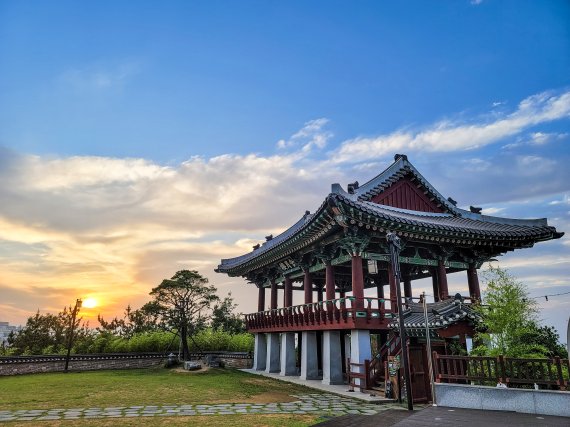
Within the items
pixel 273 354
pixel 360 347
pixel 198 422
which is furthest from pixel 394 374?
pixel 273 354

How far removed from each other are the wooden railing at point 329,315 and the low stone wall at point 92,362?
28.3 ft

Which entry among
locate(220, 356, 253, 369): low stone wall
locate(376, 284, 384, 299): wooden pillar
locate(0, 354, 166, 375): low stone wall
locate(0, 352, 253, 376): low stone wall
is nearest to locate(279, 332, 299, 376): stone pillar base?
locate(376, 284, 384, 299): wooden pillar

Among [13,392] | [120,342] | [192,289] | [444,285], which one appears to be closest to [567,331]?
[444,285]

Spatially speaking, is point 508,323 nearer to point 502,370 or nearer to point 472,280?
point 502,370

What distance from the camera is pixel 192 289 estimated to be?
32.8m

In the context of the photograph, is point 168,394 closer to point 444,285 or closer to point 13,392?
point 13,392

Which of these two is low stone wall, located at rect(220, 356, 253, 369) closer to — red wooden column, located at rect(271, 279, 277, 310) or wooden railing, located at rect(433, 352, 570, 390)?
red wooden column, located at rect(271, 279, 277, 310)

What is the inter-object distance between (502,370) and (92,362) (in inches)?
1152

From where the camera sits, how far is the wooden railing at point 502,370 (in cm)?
1083

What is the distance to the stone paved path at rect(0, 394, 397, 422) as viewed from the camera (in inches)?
452

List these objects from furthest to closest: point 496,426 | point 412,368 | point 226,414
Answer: point 412,368
point 226,414
point 496,426

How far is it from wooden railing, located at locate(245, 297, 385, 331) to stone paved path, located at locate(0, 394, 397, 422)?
421 cm

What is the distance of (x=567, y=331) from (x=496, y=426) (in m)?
6.96

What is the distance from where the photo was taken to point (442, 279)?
68.8ft
